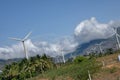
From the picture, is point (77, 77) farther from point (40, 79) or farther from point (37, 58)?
point (37, 58)

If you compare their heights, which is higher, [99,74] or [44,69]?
[44,69]

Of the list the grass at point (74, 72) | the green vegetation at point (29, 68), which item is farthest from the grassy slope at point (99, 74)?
the green vegetation at point (29, 68)

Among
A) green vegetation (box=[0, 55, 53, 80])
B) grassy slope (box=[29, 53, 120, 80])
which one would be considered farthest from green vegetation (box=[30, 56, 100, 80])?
green vegetation (box=[0, 55, 53, 80])

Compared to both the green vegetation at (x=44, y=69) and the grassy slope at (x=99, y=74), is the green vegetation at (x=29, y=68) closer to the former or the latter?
the green vegetation at (x=44, y=69)

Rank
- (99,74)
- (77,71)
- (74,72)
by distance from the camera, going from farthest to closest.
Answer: (74,72), (77,71), (99,74)

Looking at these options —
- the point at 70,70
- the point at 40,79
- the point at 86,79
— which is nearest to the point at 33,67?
the point at 40,79

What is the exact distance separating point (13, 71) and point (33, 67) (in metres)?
7.97

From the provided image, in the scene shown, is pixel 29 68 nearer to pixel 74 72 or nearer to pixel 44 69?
pixel 44 69

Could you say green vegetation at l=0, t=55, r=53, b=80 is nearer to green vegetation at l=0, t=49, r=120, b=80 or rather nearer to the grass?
green vegetation at l=0, t=49, r=120, b=80

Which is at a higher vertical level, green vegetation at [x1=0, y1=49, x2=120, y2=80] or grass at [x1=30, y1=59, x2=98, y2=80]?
green vegetation at [x1=0, y1=49, x2=120, y2=80]

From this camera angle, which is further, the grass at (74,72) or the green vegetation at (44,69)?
the green vegetation at (44,69)

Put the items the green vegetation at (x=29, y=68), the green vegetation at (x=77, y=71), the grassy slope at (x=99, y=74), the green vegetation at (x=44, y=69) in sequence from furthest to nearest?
the green vegetation at (x=29, y=68)
the green vegetation at (x=44, y=69)
the green vegetation at (x=77, y=71)
the grassy slope at (x=99, y=74)

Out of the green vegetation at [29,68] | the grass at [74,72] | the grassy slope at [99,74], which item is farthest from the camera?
the green vegetation at [29,68]

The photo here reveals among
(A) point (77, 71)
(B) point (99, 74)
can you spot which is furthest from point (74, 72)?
(B) point (99, 74)
